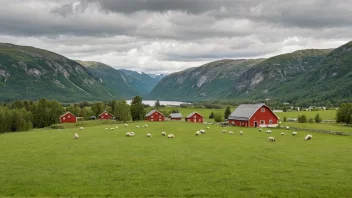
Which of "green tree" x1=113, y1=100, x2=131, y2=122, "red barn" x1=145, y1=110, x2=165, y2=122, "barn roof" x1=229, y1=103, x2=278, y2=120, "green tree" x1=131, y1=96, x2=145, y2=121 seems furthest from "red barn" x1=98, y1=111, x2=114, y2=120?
"barn roof" x1=229, y1=103, x2=278, y2=120

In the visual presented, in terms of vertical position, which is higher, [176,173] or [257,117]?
[257,117]

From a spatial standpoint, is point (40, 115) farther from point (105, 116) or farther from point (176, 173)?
point (176, 173)

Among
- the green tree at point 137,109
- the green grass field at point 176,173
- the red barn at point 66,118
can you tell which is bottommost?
the green grass field at point 176,173

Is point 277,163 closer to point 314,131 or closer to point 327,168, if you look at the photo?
point 327,168

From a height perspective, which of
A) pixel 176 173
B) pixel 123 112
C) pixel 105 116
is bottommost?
pixel 176 173

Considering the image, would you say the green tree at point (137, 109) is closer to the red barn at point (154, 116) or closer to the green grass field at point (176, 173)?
the red barn at point (154, 116)

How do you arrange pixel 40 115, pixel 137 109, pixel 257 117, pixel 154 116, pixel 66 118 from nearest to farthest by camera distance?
1. pixel 257 117
2. pixel 154 116
3. pixel 40 115
4. pixel 66 118
5. pixel 137 109

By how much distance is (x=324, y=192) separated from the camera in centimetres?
2125

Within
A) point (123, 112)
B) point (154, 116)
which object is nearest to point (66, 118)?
point (123, 112)

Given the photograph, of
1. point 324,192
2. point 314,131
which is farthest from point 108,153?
point 314,131

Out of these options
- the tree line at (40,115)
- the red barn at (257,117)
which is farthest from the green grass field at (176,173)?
the tree line at (40,115)

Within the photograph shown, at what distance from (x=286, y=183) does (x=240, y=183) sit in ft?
10.7

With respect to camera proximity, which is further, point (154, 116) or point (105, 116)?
point (105, 116)

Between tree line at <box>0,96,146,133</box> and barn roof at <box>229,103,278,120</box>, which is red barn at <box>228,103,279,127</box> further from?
tree line at <box>0,96,146,133</box>
